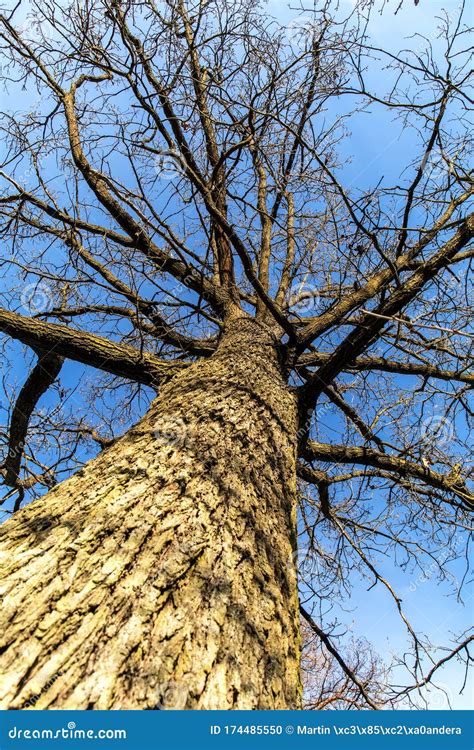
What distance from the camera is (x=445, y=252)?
105 inches

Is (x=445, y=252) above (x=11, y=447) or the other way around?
above

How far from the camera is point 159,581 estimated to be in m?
1.04

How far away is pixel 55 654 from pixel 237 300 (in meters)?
3.42

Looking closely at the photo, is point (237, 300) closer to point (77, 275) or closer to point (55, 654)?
point (77, 275)

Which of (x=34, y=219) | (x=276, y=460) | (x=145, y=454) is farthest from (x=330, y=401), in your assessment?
(x=34, y=219)

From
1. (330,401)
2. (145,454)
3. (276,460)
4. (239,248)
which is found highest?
(239,248)

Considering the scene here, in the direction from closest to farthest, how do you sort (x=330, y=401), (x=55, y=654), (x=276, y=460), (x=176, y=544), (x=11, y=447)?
(x=55, y=654), (x=176, y=544), (x=276, y=460), (x=11, y=447), (x=330, y=401)

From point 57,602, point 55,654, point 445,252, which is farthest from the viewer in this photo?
point 445,252

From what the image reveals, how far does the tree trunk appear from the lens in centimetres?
83

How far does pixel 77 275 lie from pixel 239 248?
1439mm

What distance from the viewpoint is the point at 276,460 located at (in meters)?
1.95

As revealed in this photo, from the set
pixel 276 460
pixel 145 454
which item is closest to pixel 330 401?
pixel 276 460

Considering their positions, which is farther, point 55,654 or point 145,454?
point 145,454

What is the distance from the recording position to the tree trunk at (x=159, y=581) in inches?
32.7
